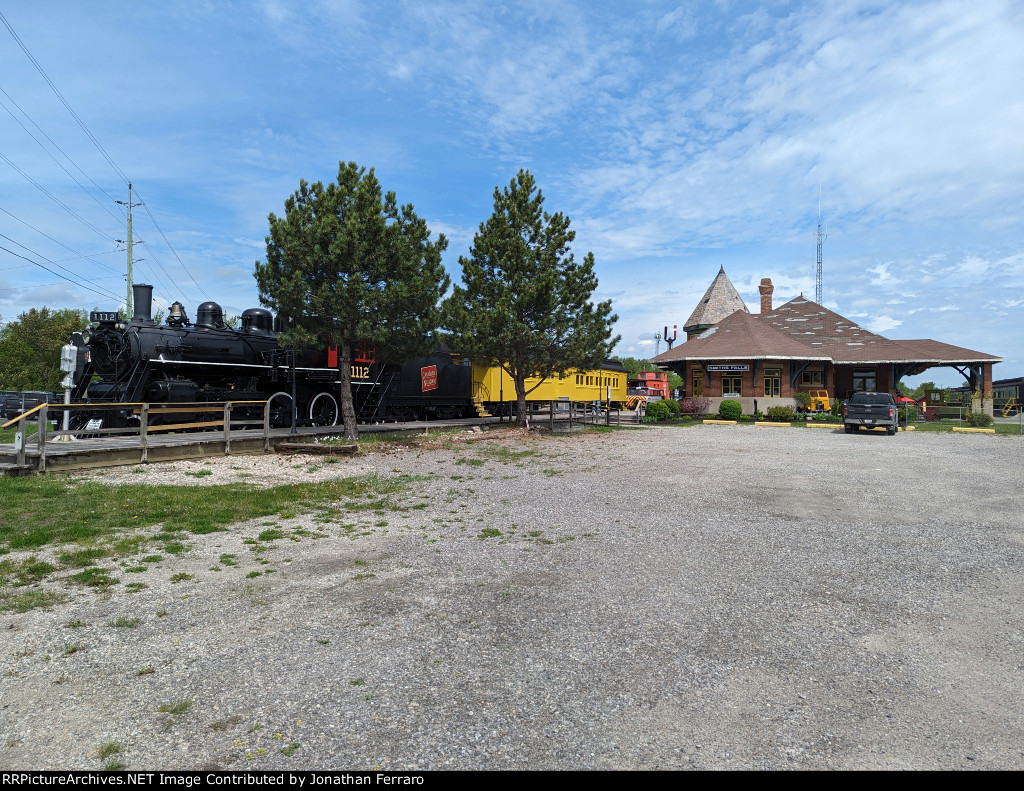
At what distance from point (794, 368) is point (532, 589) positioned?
3388 cm

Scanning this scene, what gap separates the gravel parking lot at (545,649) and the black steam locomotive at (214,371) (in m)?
10.4

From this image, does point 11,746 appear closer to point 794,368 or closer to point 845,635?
point 845,635

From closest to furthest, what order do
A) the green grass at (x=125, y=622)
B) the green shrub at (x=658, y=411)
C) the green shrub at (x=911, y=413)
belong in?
1. the green grass at (x=125, y=622)
2. the green shrub at (x=658, y=411)
3. the green shrub at (x=911, y=413)

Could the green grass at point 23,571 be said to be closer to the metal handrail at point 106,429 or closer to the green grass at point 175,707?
the green grass at point 175,707

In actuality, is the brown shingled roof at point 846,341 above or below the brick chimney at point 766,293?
below

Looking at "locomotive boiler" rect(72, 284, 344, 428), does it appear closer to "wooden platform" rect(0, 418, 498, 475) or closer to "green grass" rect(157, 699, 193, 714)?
"wooden platform" rect(0, 418, 498, 475)

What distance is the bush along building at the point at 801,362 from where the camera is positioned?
3328 centimetres

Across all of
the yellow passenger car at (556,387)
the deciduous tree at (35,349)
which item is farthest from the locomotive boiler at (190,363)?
the deciduous tree at (35,349)

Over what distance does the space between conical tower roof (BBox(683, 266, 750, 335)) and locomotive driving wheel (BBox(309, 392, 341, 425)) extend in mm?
36586

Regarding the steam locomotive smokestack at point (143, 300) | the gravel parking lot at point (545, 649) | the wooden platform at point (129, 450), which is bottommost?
the gravel parking lot at point (545, 649)

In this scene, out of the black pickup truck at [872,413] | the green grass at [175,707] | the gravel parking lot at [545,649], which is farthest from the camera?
the black pickup truck at [872,413]

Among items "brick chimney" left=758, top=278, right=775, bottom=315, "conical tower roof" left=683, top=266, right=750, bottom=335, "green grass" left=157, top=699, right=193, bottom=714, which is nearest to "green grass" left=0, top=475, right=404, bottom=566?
"green grass" left=157, top=699, right=193, bottom=714

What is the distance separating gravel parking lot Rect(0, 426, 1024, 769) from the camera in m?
2.95

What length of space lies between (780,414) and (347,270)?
2442 cm
